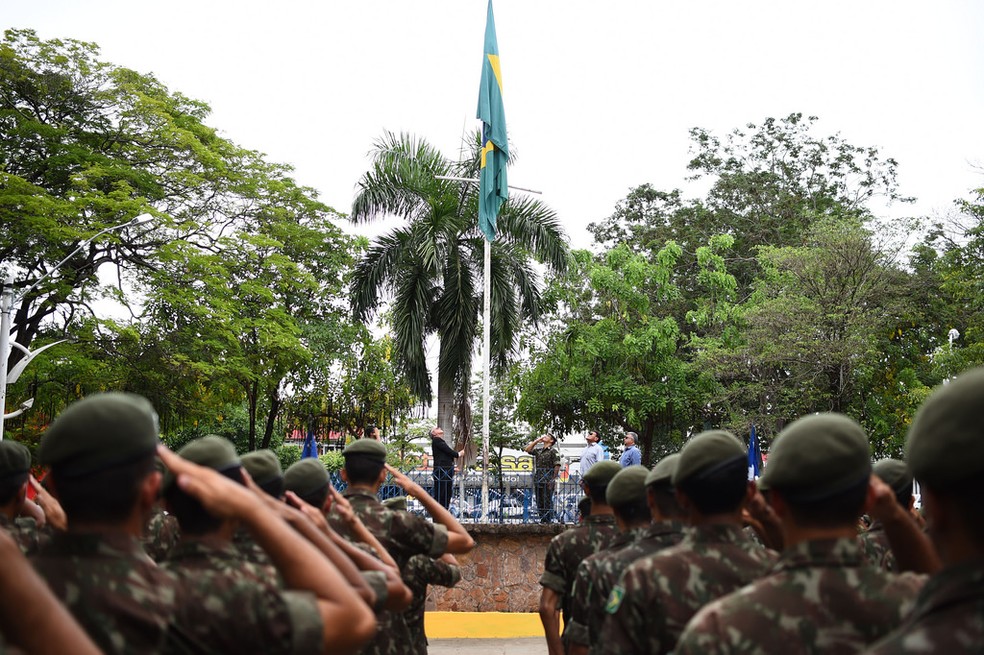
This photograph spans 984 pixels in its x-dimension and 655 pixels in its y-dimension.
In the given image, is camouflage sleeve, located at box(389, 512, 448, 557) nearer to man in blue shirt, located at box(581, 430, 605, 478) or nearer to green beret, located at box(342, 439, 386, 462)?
green beret, located at box(342, 439, 386, 462)

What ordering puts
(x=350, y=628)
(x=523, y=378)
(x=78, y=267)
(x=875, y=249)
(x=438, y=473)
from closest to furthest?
(x=350, y=628), (x=438, y=473), (x=78, y=267), (x=875, y=249), (x=523, y=378)

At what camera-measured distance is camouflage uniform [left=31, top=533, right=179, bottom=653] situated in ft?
7.07

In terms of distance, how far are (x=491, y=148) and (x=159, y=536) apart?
17.9 meters

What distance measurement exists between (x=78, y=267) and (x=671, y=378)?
16232 mm

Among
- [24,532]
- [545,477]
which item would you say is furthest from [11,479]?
[545,477]

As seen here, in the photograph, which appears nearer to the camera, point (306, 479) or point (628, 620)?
point (628, 620)

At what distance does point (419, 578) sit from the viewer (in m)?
5.52

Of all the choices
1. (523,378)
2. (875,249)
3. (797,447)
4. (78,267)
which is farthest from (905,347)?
(797,447)

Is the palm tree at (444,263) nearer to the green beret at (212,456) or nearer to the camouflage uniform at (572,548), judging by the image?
the camouflage uniform at (572,548)

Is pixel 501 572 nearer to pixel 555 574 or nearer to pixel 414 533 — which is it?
pixel 555 574

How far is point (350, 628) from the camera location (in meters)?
2.43

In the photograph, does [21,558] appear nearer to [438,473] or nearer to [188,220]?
[438,473]

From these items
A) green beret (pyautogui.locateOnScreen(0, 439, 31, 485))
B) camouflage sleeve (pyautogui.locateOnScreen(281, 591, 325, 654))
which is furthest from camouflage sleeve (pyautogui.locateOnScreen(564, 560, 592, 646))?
green beret (pyautogui.locateOnScreen(0, 439, 31, 485))

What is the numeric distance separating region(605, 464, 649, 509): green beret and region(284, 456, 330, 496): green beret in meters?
1.37
